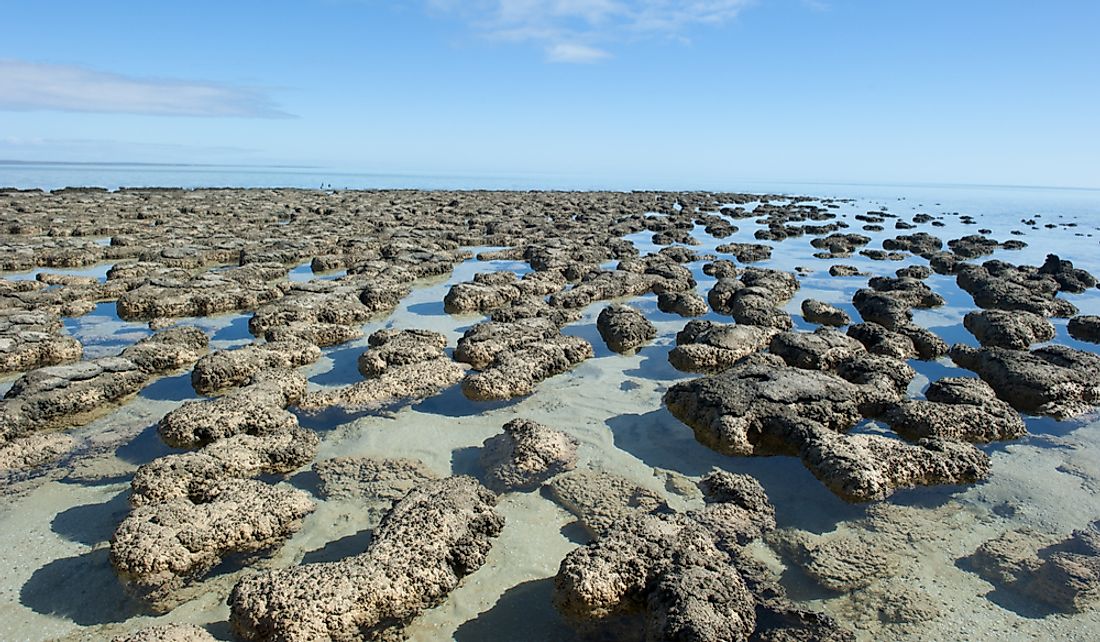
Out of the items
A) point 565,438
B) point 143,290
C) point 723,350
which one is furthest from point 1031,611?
point 143,290

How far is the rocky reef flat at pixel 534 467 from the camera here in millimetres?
4359

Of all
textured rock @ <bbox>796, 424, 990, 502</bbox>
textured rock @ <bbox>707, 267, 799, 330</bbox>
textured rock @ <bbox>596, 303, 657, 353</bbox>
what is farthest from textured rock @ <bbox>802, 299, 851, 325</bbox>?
textured rock @ <bbox>796, 424, 990, 502</bbox>

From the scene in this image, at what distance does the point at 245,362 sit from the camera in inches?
339

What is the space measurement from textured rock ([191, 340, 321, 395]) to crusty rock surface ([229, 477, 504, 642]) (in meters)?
4.47

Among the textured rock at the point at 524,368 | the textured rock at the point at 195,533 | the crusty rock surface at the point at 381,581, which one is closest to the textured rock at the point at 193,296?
the textured rock at the point at 524,368

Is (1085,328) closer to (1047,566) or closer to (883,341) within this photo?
(883,341)

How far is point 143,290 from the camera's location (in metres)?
12.5

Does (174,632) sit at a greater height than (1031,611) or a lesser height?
greater

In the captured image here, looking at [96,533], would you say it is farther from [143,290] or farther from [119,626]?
[143,290]

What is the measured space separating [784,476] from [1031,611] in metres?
2.23

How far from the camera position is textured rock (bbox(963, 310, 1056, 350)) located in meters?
11.0

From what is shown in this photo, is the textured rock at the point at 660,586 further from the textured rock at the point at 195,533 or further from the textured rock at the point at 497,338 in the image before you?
the textured rock at the point at 497,338

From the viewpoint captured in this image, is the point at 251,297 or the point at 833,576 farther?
the point at 251,297

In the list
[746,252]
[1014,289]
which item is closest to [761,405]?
[1014,289]
